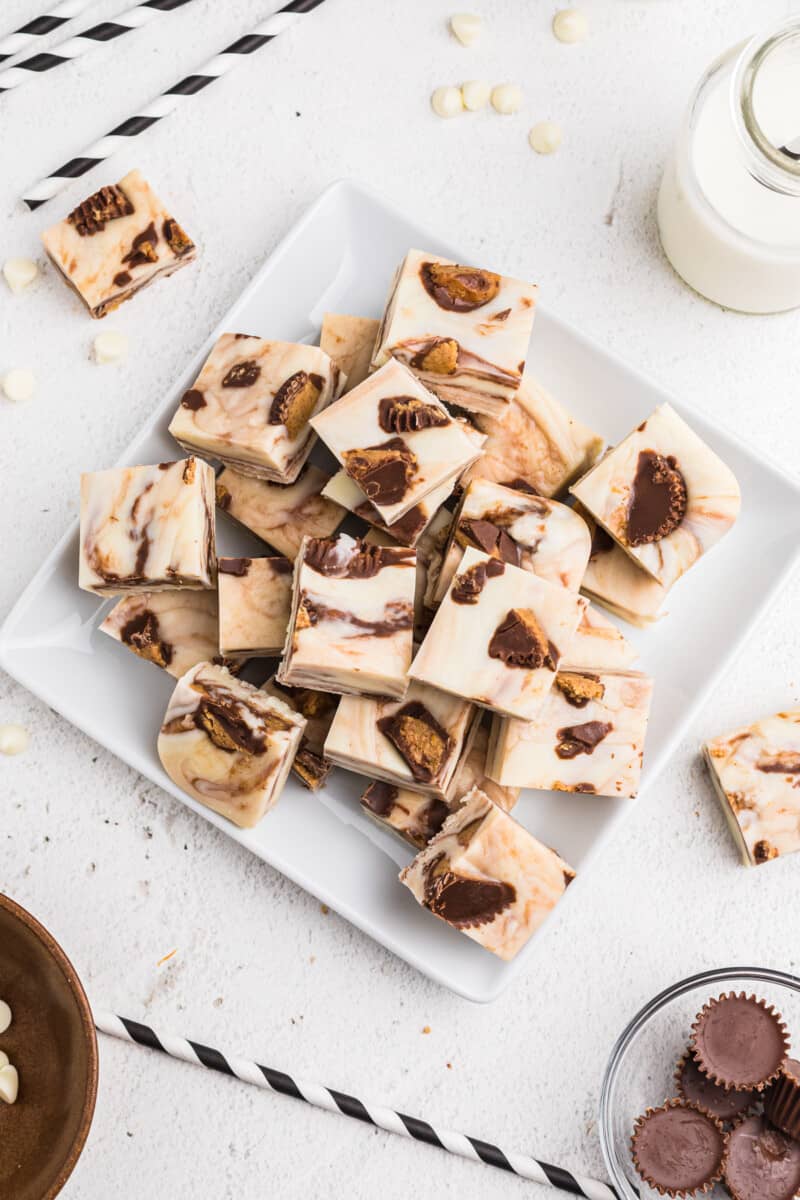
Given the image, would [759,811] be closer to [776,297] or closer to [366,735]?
[366,735]

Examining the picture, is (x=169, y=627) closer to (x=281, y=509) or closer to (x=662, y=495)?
(x=281, y=509)

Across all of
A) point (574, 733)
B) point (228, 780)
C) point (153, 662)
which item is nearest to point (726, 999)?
point (574, 733)

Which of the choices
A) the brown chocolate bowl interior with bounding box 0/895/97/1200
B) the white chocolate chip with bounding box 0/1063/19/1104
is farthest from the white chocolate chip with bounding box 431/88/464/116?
the white chocolate chip with bounding box 0/1063/19/1104

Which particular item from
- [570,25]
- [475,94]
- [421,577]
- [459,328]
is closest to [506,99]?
[475,94]

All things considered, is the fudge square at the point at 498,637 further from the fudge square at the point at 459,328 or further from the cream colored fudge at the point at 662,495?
the fudge square at the point at 459,328

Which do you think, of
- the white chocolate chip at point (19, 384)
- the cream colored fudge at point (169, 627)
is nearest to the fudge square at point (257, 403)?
the cream colored fudge at point (169, 627)

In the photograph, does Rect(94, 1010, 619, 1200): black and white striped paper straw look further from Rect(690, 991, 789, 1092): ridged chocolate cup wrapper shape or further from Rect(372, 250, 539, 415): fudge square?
Rect(372, 250, 539, 415): fudge square
